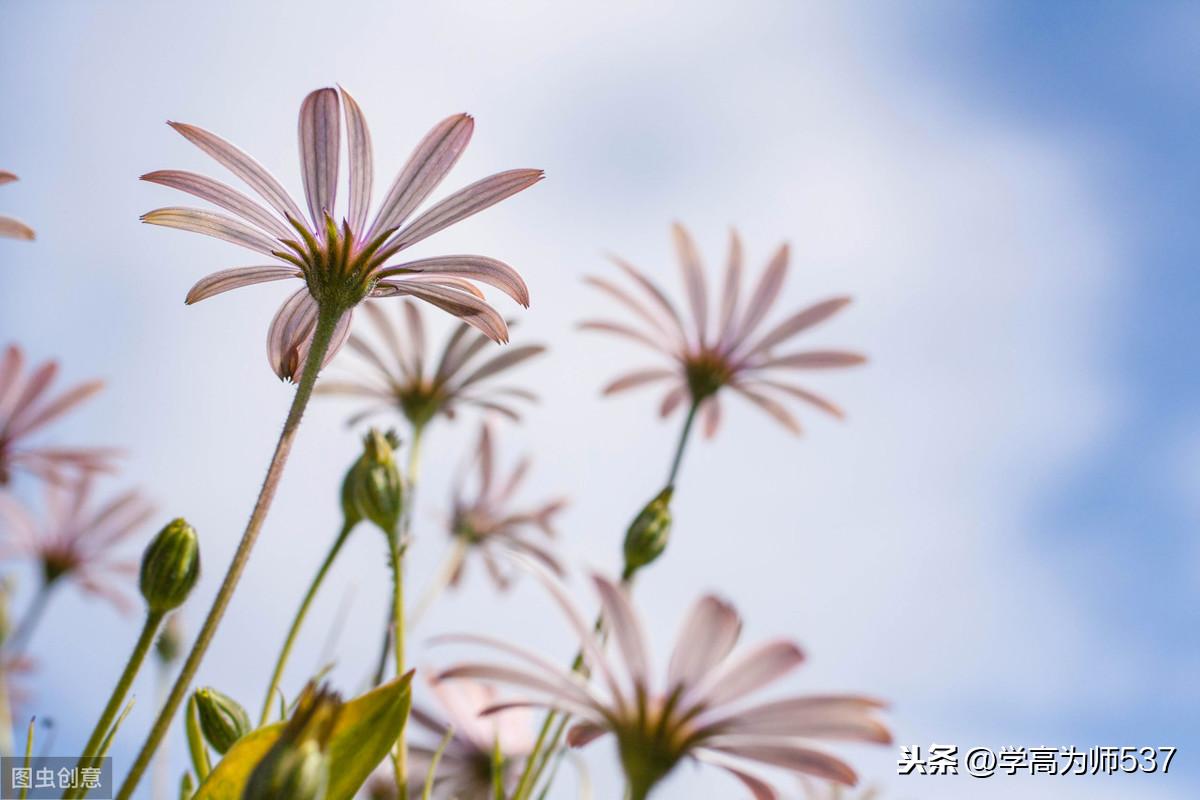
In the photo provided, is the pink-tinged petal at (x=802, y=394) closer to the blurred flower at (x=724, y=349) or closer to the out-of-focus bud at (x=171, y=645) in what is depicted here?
the blurred flower at (x=724, y=349)

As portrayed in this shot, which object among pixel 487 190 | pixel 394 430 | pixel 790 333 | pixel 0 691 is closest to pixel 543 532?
pixel 790 333

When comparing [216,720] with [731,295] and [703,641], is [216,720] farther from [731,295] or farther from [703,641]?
[731,295]

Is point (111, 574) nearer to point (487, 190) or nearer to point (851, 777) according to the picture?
point (487, 190)

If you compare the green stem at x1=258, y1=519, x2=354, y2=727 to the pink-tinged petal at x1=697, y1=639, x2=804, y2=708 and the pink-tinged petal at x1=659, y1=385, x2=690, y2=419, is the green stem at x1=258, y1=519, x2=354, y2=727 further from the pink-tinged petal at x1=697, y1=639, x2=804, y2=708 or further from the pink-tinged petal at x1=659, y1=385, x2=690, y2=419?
the pink-tinged petal at x1=659, y1=385, x2=690, y2=419

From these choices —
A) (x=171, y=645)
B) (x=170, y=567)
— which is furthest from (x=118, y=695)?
(x=171, y=645)

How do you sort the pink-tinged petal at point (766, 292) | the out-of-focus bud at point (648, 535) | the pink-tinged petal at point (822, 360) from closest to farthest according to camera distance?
the out-of-focus bud at point (648, 535)
the pink-tinged petal at point (822, 360)
the pink-tinged petal at point (766, 292)

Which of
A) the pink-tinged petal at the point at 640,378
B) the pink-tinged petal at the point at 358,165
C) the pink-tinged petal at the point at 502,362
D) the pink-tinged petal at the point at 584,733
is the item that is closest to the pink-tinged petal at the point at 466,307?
the pink-tinged petal at the point at 358,165
